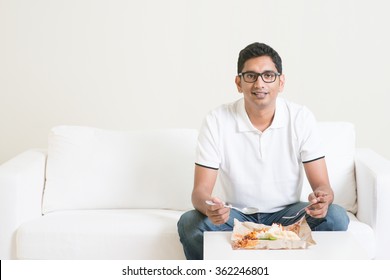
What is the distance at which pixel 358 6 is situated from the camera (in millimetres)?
3895

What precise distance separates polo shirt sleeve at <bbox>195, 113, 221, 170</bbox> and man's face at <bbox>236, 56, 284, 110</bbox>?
18 cm

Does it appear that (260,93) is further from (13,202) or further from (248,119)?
(13,202)

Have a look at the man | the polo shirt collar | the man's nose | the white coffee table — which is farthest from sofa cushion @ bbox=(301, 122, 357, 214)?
the white coffee table

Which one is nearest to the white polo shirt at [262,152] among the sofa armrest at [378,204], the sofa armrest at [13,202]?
the sofa armrest at [378,204]

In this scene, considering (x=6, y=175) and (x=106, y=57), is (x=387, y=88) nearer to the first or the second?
(x=106, y=57)

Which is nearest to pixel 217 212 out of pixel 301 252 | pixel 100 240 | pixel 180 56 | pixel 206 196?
pixel 206 196

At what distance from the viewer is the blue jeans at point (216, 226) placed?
2592mm

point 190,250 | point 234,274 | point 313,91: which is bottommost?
point 190,250

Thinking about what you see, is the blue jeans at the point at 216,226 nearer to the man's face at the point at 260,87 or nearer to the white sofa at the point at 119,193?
the white sofa at the point at 119,193

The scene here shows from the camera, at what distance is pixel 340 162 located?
3.14 meters

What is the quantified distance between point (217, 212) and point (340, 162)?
986 mm

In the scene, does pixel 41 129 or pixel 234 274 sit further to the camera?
pixel 41 129

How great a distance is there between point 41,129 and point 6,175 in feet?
4.17

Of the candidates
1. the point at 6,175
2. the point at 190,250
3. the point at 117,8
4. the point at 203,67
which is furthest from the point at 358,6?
the point at 6,175
